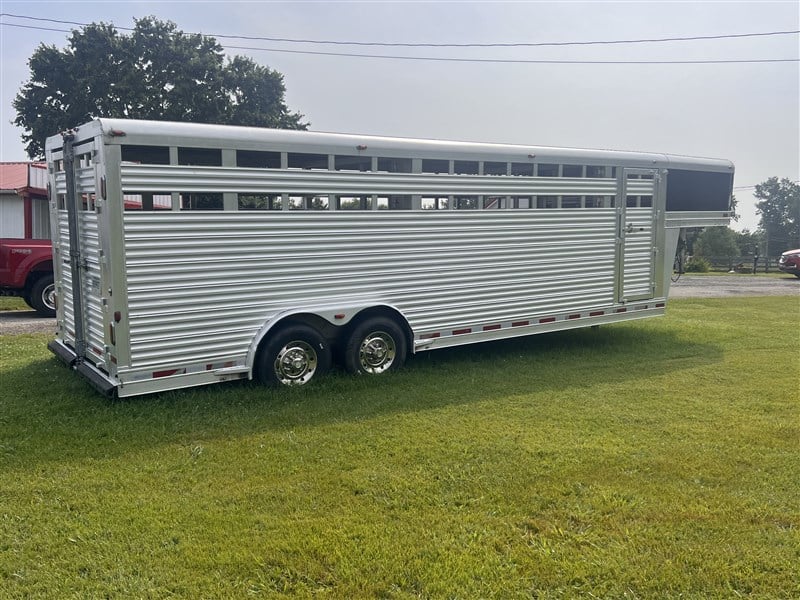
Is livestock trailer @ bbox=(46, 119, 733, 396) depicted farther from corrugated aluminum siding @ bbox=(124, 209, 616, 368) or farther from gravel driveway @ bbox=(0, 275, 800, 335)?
gravel driveway @ bbox=(0, 275, 800, 335)

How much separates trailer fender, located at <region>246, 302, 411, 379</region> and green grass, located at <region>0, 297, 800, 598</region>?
456 millimetres

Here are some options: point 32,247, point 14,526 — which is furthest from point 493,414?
→ point 32,247

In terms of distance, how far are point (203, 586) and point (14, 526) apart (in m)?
1.44

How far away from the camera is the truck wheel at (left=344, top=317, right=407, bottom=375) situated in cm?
743

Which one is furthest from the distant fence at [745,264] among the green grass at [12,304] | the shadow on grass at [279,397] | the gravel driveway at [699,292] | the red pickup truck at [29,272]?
the red pickup truck at [29,272]

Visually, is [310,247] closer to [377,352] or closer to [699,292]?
[377,352]

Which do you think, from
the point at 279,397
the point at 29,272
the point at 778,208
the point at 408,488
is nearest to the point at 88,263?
the point at 279,397

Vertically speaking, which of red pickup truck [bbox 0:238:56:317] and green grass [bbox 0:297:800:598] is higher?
red pickup truck [bbox 0:238:56:317]

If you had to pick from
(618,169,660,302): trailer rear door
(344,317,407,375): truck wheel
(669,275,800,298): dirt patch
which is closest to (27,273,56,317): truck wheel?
(344,317,407,375): truck wheel

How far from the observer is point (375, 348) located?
7641 millimetres

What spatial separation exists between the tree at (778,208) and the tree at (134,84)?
64.7 metres

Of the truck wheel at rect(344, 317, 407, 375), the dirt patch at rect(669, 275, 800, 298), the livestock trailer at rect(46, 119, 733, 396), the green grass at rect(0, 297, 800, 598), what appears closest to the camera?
the green grass at rect(0, 297, 800, 598)

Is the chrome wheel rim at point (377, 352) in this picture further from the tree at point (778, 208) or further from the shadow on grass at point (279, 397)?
the tree at point (778, 208)

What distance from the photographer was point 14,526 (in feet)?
13.5
